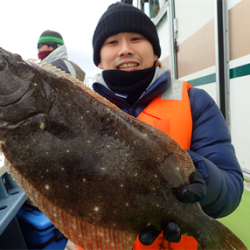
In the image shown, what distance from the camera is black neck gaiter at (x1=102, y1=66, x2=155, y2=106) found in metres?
1.85

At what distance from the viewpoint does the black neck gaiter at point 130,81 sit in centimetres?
185

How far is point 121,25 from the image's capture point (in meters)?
1.91

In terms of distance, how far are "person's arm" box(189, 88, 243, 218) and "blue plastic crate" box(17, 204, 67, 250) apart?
2.41 metres

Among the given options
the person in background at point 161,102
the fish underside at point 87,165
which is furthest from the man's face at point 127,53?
the fish underside at point 87,165

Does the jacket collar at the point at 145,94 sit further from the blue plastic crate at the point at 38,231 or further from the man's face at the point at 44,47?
the man's face at the point at 44,47

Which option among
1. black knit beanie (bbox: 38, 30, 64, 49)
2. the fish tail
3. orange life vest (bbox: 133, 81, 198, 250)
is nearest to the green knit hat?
black knit beanie (bbox: 38, 30, 64, 49)

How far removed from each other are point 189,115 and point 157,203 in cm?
92

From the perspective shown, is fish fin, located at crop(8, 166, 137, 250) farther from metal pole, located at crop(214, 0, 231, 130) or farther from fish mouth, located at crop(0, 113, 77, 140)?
metal pole, located at crop(214, 0, 231, 130)

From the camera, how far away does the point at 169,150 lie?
1.21 metres

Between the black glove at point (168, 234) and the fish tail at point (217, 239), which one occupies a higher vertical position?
the black glove at point (168, 234)

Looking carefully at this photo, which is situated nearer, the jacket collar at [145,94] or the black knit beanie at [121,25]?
the jacket collar at [145,94]

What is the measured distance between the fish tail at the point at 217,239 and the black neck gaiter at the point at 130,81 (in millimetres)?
1305

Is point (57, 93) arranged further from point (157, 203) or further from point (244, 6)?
point (244, 6)

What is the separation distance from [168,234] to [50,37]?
4558 millimetres
